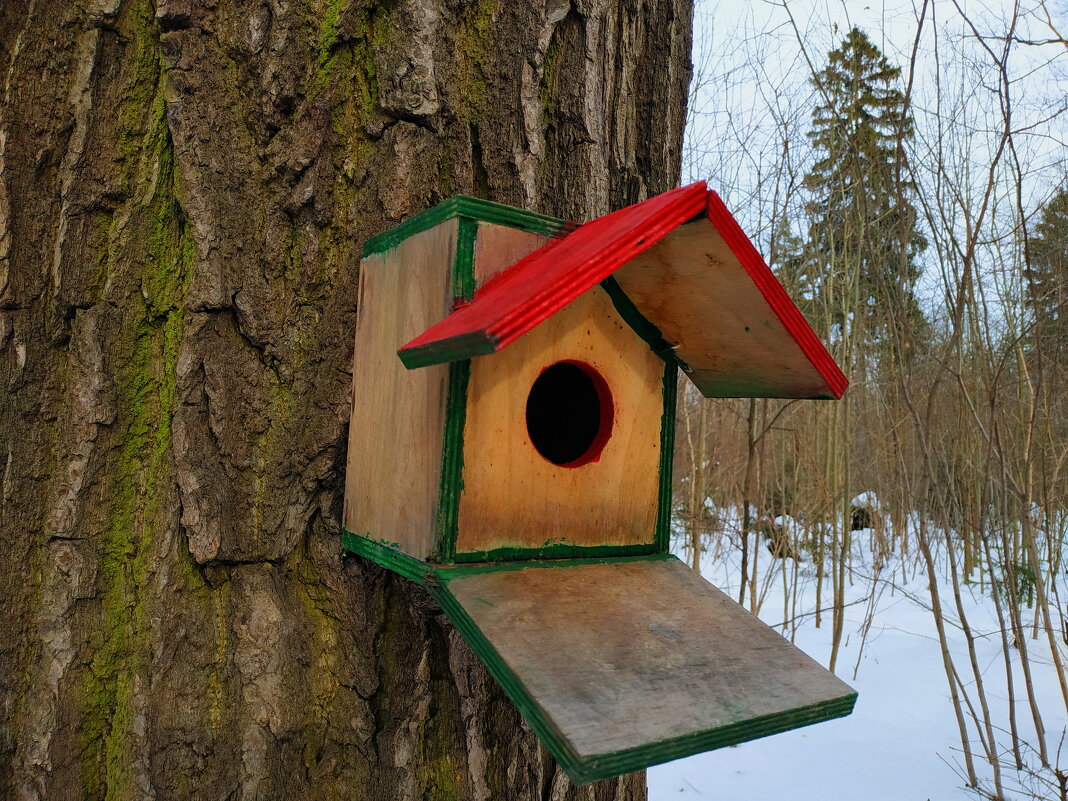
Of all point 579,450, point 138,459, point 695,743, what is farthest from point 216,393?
point 695,743

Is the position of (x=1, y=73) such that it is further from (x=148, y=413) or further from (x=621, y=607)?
(x=621, y=607)

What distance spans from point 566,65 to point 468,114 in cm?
26

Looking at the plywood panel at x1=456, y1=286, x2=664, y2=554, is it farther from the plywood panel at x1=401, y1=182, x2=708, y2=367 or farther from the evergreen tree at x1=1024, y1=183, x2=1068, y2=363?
the evergreen tree at x1=1024, y1=183, x2=1068, y2=363

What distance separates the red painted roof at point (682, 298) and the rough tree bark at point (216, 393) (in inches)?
16.5

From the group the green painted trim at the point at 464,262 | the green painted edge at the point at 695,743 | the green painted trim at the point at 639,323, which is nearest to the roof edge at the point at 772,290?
the green painted trim at the point at 639,323

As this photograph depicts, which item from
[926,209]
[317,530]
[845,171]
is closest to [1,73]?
[317,530]

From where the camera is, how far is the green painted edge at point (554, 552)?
1202mm

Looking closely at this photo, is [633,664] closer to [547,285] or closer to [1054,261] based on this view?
[547,285]

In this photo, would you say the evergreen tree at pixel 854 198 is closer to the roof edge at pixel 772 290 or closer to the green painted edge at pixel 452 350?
the roof edge at pixel 772 290

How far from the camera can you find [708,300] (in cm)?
131

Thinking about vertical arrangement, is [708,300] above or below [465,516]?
above

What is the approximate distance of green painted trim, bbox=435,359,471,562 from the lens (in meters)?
1.16

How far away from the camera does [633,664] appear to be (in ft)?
3.44

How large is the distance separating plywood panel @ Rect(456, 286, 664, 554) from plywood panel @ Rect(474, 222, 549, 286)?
116 millimetres
